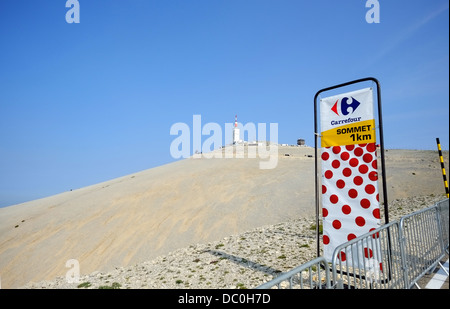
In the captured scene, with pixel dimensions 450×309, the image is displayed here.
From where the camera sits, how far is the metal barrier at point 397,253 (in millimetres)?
4766

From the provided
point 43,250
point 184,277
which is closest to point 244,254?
point 184,277

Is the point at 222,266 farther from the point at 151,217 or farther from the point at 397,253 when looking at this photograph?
the point at 151,217

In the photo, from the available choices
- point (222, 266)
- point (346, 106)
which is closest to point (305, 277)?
point (222, 266)

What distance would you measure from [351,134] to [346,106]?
718 millimetres

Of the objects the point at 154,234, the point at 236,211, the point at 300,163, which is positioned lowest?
the point at 154,234

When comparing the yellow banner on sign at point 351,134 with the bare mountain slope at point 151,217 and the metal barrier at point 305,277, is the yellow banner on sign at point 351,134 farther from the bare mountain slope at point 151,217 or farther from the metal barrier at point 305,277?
the bare mountain slope at point 151,217

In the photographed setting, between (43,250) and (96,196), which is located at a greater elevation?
(96,196)

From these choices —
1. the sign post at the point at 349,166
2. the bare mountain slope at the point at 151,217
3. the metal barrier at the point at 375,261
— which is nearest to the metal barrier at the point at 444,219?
the sign post at the point at 349,166

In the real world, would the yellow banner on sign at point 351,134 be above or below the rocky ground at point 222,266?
above

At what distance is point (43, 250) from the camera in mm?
17328

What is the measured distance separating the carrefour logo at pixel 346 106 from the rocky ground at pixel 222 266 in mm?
4955
